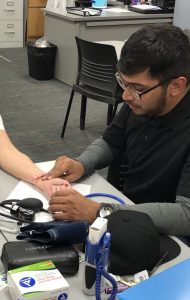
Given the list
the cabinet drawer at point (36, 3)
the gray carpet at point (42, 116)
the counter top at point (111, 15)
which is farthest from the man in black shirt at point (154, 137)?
the cabinet drawer at point (36, 3)

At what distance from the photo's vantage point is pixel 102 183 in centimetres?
166

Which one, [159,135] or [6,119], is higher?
[159,135]

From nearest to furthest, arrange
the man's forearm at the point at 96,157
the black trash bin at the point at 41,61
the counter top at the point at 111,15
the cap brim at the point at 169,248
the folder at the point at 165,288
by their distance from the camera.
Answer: the folder at the point at 165,288 → the cap brim at the point at 169,248 → the man's forearm at the point at 96,157 → the counter top at the point at 111,15 → the black trash bin at the point at 41,61

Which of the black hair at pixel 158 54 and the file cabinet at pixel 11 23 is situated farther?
the file cabinet at pixel 11 23

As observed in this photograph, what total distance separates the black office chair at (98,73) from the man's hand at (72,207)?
222cm

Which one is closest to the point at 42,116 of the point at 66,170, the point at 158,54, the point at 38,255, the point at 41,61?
the point at 41,61

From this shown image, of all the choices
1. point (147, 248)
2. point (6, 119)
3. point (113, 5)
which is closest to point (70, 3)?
point (113, 5)

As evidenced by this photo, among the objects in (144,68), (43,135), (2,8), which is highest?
(144,68)

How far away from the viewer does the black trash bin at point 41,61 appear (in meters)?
5.09

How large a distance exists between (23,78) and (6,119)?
4.31 feet

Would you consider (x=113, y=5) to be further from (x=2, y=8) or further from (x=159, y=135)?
(x=159, y=135)

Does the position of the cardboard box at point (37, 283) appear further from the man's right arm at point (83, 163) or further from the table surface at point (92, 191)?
the man's right arm at point (83, 163)

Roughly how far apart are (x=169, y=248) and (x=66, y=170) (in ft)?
1.71

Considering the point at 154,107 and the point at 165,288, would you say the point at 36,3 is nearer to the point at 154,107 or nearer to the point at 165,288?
the point at 154,107
